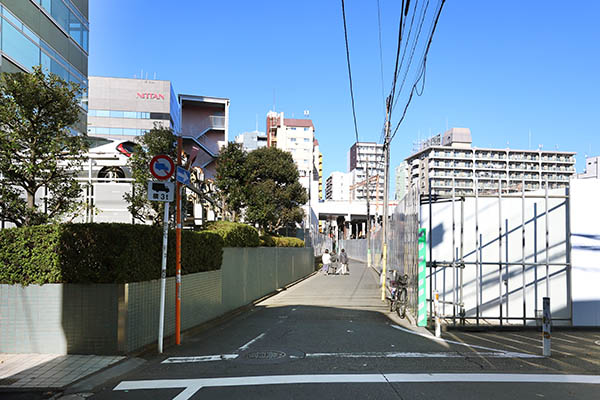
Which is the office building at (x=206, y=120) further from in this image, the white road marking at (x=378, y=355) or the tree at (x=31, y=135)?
the white road marking at (x=378, y=355)

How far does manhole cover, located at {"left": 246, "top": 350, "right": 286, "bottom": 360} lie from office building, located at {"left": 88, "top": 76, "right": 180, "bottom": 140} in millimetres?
78135

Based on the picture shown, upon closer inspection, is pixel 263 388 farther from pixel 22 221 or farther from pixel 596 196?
pixel 596 196

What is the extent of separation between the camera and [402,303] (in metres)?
13.6

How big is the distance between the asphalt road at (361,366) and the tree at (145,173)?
6737 mm

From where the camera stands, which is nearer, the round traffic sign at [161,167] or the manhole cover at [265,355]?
the manhole cover at [265,355]

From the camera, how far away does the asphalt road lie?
5.95 m

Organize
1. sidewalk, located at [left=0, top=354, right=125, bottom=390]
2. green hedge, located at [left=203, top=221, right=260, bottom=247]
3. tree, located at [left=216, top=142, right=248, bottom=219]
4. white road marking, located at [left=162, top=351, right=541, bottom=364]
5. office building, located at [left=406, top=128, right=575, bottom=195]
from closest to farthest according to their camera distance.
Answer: sidewalk, located at [left=0, top=354, right=125, bottom=390]
white road marking, located at [left=162, top=351, right=541, bottom=364]
green hedge, located at [left=203, top=221, right=260, bottom=247]
tree, located at [left=216, top=142, right=248, bottom=219]
office building, located at [left=406, top=128, right=575, bottom=195]

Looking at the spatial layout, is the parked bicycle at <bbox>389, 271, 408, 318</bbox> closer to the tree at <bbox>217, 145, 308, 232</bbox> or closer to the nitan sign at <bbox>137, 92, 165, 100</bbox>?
the tree at <bbox>217, 145, 308, 232</bbox>

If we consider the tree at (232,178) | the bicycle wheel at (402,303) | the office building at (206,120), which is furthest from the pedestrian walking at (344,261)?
the office building at (206,120)

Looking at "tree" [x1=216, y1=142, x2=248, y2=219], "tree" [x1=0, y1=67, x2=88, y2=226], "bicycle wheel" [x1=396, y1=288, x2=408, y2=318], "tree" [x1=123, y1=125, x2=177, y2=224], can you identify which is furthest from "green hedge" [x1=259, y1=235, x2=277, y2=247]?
"tree" [x1=0, y1=67, x2=88, y2=226]

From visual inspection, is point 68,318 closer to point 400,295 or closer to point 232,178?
point 400,295

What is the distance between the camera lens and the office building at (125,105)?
271 feet


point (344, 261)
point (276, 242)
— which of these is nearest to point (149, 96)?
point (344, 261)

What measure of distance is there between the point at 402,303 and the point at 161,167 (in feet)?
26.6
